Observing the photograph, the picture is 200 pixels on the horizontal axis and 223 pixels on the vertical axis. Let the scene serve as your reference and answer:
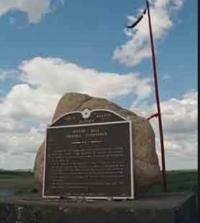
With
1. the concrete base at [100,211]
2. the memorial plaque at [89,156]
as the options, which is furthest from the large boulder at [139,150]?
the memorial plaque at [89,156]

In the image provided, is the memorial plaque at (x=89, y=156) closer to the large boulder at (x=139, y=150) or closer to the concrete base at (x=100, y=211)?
the concrete base at (x=100, y=211)

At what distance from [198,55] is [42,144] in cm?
347

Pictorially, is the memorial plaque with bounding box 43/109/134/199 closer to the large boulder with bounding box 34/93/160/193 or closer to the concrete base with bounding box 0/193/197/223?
the concrete base with bounding box 0/193/197/223

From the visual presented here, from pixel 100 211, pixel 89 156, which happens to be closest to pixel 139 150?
pixel 89 156

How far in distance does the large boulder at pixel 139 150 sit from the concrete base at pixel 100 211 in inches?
12.5

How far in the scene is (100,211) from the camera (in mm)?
7133

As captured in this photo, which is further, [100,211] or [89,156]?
[89,156]

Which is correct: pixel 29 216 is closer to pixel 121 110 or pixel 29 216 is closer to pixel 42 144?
pixel 42 144

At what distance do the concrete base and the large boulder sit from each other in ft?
1.04

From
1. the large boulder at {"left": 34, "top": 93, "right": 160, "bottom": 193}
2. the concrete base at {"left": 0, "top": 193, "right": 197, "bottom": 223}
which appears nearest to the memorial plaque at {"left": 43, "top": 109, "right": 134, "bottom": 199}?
the concrete base at {"left": 0, "top": 193, "right": 197, "bottom": 223}

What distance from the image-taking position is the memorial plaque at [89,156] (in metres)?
7.62

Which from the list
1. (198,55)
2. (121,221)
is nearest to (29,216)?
(121,221)

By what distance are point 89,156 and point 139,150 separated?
0.79 m

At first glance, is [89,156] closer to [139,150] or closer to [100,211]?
[139,150]
